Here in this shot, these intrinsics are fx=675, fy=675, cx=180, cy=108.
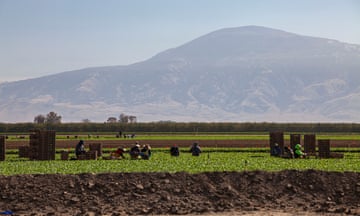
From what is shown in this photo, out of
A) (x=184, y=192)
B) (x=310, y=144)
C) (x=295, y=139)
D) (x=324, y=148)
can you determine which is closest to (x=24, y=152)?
(x=295, y=139)

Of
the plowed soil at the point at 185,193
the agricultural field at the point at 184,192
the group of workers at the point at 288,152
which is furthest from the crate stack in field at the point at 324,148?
the plowed soil at the point at 185,193

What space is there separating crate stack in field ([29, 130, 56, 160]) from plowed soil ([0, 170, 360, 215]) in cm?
1637

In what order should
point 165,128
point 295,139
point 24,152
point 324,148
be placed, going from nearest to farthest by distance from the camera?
1. point 324,148
2. point 24,152
3. point 295,139
4. point 165,128

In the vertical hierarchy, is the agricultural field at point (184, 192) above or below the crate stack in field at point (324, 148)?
below

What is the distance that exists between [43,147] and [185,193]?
65.3ft

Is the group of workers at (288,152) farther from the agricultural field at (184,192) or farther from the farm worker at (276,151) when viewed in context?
the agricultural field at (184,192)

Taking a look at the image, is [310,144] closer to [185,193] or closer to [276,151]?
[276,151]

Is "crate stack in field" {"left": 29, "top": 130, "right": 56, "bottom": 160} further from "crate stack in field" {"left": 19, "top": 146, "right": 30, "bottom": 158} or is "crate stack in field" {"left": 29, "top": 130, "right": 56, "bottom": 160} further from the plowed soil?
the plowed soil

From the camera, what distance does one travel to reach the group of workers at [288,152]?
46.6 metres

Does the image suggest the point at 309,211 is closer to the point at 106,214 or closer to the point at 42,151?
the point at 106,214

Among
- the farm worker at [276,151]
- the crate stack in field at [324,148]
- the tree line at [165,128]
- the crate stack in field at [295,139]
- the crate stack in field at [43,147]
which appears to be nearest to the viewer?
the crate stack in field at [43,147]

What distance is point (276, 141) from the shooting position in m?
54.1

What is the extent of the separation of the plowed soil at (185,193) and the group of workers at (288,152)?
14.8 m

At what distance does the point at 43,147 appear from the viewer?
46969 mm
